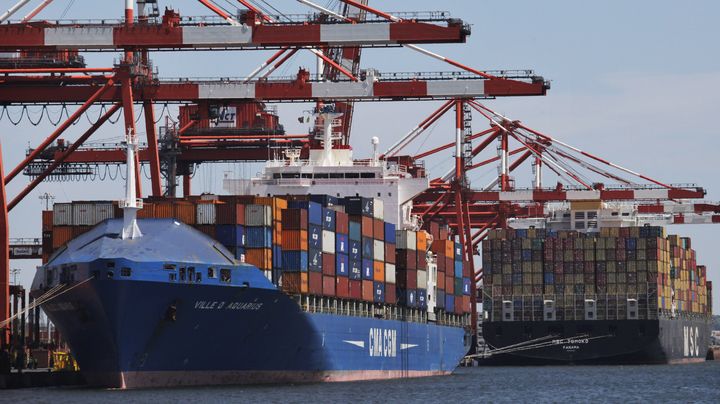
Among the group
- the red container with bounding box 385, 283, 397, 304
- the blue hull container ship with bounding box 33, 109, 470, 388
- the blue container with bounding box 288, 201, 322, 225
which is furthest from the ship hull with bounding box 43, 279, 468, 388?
the red container with bounding box 385, 283, 397, 304

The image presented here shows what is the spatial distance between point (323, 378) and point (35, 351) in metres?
14.6

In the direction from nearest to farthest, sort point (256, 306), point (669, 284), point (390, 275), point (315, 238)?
point (256, 306), point (315, 238), point (390, 275), point (669, 284)

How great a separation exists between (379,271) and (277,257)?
8.91 m

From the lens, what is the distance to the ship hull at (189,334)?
48.2 metres

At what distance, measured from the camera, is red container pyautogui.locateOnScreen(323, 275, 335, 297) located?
5525 centimetres

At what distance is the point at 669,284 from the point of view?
332 ft

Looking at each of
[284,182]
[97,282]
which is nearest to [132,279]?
[97,282]

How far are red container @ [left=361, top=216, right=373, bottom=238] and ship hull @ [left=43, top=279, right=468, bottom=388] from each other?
13.5 feet

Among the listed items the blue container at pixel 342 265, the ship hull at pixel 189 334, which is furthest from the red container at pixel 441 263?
the ship hull at pixel 189 334

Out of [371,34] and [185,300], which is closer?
[185,300]

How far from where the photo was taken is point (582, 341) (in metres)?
96.3

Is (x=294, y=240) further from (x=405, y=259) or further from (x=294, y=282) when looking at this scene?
(x=405, y=259)

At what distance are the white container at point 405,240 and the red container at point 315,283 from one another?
36.0ft

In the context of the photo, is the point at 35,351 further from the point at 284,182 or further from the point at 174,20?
the point at 174,20
